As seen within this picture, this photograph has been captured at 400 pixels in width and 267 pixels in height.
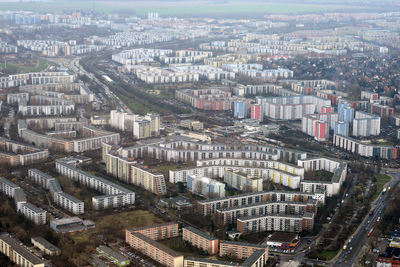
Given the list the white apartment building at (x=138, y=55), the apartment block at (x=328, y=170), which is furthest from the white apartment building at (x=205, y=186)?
the white apartment building at (x=138, y=55)

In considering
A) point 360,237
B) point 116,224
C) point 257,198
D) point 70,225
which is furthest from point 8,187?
point 360,237

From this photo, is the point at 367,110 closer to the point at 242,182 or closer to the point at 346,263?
the point at 242,182

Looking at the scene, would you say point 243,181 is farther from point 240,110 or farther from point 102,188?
point 240,110

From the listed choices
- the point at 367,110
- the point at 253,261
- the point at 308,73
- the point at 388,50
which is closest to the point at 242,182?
the point at 253,261

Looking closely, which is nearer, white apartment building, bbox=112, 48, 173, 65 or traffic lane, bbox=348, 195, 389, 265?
traffic lane, bbox=348, 195, 389, 265

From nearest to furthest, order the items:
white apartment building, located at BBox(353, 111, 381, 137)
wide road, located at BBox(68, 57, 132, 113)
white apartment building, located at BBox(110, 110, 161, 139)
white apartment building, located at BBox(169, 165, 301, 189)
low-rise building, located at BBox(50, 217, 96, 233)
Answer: low-rise building, located at BBox(50, 217, 96, 233)
white apartment building, located at BBox(169, 165, 301, 189)
white apartment building, located at BBox(110, 110, 161, 139)
white apartment building, located at BBox(353, 111, 381, 137)
wide road, located at BBox(68, 57, 132, 113)

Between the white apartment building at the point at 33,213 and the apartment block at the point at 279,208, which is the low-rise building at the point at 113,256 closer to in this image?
the white apartment building at the point at 33,213

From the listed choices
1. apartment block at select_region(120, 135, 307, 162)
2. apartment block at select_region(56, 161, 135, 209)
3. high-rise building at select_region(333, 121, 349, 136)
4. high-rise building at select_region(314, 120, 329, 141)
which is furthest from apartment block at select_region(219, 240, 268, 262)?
high-rise building at select_region(333, 121, 349, 136)

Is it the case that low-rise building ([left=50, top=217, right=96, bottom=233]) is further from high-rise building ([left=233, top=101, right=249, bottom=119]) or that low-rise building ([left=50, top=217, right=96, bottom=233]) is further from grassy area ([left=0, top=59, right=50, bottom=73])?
grassy area ([left=0, top=59, right=50, bottom=73])
